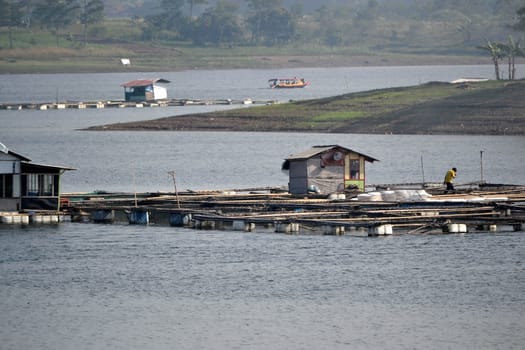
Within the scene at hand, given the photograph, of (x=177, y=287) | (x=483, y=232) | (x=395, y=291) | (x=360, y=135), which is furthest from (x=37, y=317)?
(x=360, y=135)

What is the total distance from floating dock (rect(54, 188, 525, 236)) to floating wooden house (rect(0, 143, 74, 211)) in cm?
160

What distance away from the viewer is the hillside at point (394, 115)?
111 m

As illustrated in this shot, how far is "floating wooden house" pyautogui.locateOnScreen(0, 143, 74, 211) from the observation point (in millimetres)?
59156

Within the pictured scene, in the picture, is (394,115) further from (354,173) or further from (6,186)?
(6,186)

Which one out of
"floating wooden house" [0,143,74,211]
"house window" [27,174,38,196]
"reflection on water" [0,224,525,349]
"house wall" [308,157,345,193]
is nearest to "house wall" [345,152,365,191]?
"house wall" [308,157,345,193]

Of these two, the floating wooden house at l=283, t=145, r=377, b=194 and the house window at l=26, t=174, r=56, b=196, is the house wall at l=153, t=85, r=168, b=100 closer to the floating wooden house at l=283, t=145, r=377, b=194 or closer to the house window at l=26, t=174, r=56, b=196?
the floating wooden house at l=283, t=145, r=377, b=194

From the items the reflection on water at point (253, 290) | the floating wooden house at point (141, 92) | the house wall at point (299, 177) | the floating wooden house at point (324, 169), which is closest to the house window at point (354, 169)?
the floating wooden house at point (324, 169)

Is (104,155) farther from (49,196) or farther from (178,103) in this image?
(178,103)

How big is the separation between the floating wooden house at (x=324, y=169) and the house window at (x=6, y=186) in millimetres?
12947

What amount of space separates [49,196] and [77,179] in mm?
25534

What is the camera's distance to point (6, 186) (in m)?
59.6

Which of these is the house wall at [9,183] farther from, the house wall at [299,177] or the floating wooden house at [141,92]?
the floating wooden house at [141,92]

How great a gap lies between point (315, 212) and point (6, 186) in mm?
13007

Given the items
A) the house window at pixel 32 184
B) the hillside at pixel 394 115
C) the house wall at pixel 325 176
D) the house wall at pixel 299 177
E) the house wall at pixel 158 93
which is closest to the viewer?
the house window at pixel 32 184
